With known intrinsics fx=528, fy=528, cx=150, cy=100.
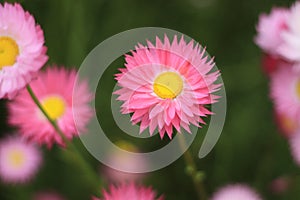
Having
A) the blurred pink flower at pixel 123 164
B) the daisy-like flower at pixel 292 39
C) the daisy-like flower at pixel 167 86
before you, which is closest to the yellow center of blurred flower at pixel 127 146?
the blurred pink flower at pixel 123 164

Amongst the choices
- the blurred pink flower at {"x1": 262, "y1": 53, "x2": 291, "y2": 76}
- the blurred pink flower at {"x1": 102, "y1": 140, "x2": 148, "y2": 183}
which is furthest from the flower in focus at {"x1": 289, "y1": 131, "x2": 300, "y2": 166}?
the blurred pink flower at {"x1": 102, "y1": 140, "x2": 148, "y2": 183}

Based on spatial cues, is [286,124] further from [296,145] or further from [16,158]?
[16,158]

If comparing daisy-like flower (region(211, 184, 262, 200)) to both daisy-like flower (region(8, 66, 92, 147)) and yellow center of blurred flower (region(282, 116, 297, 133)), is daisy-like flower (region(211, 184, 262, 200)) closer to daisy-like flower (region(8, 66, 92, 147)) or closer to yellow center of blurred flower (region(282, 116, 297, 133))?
yellow center of blurred flower (region(282, 116, 297, 133))

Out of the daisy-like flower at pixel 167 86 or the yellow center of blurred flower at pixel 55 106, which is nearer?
the daisy-like flower at pixel 167 86

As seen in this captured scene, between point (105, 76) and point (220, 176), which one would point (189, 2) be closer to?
point (105, 76)

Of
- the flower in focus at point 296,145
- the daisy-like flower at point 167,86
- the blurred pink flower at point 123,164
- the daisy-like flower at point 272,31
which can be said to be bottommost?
the daisy-like flower at point 167,86

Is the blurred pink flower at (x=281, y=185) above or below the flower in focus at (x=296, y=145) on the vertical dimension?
below

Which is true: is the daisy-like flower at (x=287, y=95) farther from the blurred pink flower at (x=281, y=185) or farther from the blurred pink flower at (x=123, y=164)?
the blurred pink flower at (x=123, y=164)
